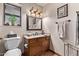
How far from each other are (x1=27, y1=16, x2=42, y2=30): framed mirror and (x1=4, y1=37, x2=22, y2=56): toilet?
0.21 m

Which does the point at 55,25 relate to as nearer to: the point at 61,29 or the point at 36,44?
the point at 61,29

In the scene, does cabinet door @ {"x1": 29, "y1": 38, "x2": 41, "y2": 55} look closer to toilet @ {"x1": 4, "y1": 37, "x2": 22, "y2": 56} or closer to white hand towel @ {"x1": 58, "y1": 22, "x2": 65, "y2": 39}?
toilet @ {"x1": 4, "y1": 37, "x2": 22, "y2": 56}

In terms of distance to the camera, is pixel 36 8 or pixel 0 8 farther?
pixel 36 8

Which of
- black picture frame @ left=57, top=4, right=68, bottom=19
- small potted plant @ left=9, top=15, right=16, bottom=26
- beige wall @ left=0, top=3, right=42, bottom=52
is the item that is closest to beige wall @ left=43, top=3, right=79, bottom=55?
black picture frame @ left=57, top=4, right=68, bottom=19

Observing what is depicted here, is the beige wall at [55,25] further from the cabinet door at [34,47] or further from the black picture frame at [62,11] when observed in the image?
the cabinet door at [34,47]

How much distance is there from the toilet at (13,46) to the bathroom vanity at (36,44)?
10cm

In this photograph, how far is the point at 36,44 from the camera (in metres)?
1.01

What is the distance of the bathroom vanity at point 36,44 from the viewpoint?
3.22ft

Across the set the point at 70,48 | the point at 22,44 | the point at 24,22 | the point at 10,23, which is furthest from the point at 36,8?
the point at 70,48

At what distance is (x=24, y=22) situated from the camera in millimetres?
987

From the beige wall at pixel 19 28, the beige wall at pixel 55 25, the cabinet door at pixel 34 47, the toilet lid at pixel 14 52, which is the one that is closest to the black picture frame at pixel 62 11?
the beige wall at pixel 55 25

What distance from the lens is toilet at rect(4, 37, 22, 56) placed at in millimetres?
965

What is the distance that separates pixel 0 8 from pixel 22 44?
Result: 0.49 metres

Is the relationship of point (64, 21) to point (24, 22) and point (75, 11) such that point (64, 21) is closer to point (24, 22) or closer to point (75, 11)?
point (75, 11)
